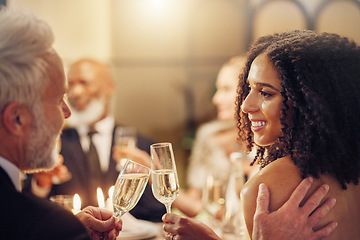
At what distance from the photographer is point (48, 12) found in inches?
188

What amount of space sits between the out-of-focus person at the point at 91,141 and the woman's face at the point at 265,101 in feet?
6.73

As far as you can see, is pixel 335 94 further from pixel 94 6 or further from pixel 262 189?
pixel 94 6

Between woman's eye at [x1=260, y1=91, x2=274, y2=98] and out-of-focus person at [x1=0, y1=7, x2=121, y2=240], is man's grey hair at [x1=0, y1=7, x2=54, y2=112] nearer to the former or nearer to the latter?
out-of-focus person at [x1=0, y1=7, x2=121, y2=240]

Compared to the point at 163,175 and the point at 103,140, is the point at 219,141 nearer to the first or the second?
the point at 103,140

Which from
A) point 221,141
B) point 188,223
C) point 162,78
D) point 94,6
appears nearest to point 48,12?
point 94,6

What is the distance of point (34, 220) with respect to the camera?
1.08 meters

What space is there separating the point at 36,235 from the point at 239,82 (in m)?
1.00

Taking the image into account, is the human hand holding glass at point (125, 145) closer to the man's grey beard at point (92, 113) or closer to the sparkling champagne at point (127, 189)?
the man's grey beard at point (92, 113)

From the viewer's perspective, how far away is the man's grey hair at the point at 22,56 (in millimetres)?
1192

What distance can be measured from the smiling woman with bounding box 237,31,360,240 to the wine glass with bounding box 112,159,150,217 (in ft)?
1.31

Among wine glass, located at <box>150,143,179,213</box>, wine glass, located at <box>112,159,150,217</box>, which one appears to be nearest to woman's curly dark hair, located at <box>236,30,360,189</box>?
wine glass, located at <box>150,143,179,213</box>

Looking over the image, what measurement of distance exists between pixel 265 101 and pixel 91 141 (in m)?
2.70

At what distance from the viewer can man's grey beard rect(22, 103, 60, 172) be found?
1.27 metres

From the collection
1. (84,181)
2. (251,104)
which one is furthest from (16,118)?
(84,181)
